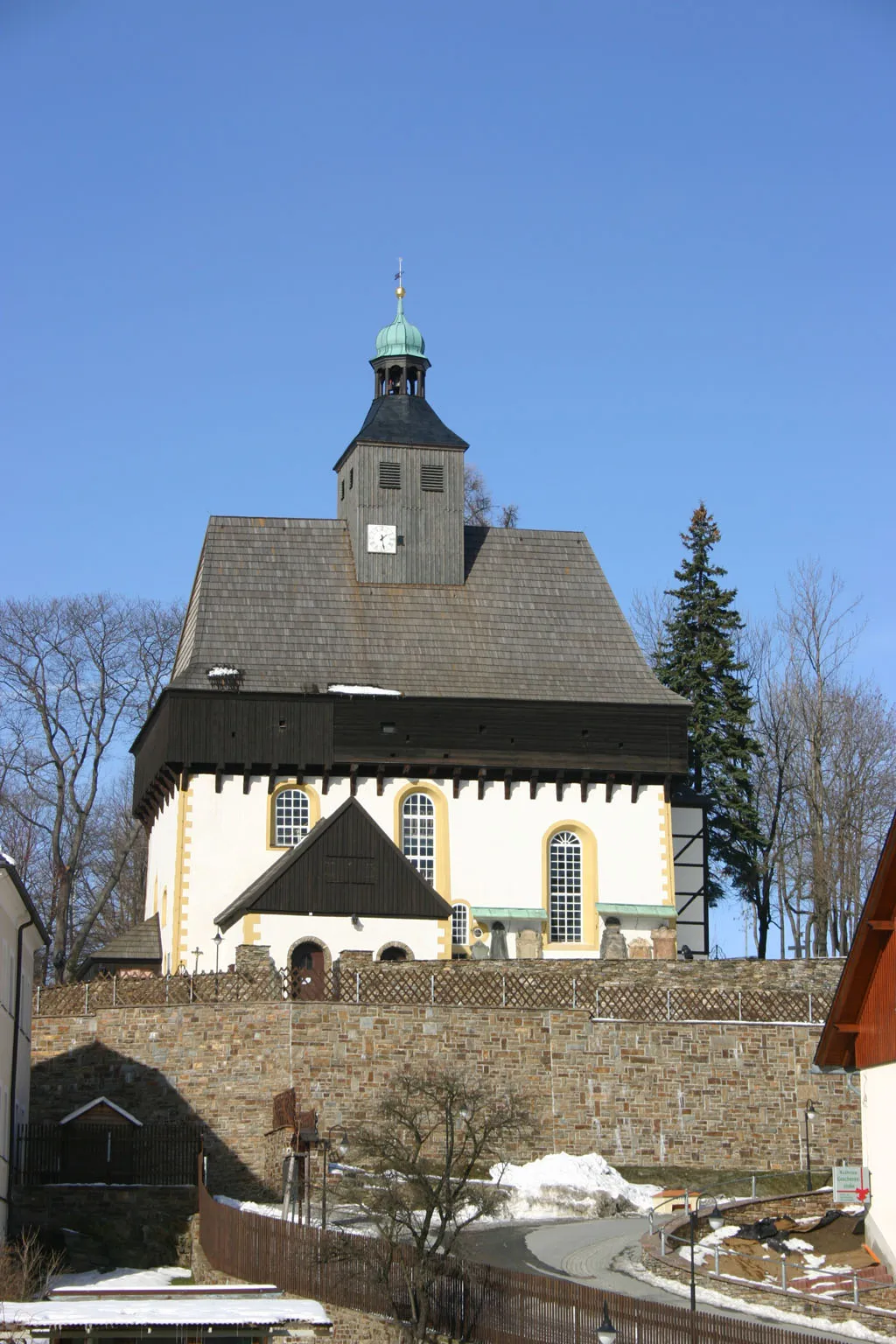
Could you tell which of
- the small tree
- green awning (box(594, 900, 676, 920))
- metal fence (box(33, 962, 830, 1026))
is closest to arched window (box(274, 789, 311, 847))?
green awning (box(594, 900, 676, 920))

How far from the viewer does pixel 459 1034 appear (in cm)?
3681

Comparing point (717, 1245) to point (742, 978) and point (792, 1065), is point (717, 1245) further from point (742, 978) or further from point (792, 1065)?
point (742, 978)

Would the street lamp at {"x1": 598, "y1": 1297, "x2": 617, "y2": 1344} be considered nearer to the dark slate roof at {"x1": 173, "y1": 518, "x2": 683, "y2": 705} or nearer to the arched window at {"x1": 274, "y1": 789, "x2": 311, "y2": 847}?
the arched window at {"x1": 274, "y1": 789, "x2": 311, "y2": 847}

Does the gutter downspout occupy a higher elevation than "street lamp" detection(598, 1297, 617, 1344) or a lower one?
higher

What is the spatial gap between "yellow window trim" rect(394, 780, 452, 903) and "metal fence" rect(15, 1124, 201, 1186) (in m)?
13.9

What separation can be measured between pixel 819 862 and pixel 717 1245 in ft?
93.1

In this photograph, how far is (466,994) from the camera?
37344 millimetres

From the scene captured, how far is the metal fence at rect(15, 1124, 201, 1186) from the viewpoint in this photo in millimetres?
34438

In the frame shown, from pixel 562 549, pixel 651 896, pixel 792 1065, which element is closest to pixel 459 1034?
pixel 792 1065

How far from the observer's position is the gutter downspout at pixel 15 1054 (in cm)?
3294

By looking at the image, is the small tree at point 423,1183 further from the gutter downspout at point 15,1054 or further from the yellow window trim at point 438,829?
the yellow window trim at point 438,829

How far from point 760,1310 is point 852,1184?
13.8 ft

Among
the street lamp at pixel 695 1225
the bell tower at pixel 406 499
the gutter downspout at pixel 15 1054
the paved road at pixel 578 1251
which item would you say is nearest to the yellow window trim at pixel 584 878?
the bell tower at pixel 406 499

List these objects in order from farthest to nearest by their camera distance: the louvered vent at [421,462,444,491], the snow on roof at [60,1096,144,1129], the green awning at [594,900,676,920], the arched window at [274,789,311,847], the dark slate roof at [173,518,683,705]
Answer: the louvered vent at [421,462,444,491] → the dark slate roof at [173,518,683,705] → the green awning at [594,900,676,920] → the arched window at [274,789,311,847] → the snow on roof at [60,1096,144,1129]
